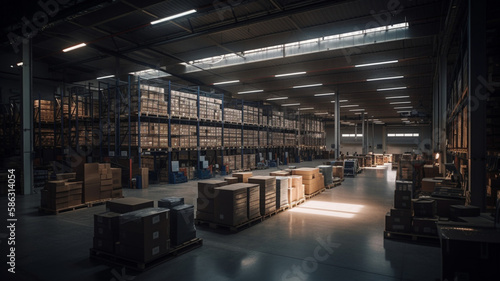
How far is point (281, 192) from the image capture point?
7430mm

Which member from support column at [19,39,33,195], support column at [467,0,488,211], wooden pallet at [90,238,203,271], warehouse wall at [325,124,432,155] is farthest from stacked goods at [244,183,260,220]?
warehouse wall at [325,124,432,155]

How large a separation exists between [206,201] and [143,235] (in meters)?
2.28

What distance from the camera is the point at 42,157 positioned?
51.2ft

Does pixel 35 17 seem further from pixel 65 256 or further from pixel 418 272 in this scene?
pixel 418 272

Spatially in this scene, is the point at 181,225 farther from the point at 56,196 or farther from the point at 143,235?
the point at 56,196

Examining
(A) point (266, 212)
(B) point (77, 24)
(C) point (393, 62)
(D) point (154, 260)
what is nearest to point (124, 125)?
(B) point (77, 24)

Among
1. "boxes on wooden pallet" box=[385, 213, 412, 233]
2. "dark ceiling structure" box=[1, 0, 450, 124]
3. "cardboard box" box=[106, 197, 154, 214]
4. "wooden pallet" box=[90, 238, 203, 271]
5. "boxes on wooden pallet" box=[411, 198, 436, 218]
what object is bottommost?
"wooden pallet" box=[90, 238, 203, 271]

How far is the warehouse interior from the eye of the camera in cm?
411

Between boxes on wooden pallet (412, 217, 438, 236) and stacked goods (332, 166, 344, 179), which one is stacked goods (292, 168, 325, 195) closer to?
stacked goods (332, 166, 344, 179)

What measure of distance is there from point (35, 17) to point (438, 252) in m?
12.0

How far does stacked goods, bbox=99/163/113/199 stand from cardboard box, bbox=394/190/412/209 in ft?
25.7

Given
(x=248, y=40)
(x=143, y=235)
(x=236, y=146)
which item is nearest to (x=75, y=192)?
(x=143, y=235)

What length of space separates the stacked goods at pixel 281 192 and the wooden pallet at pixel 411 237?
267cm

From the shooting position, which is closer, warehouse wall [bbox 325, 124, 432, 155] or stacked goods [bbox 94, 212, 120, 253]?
stacked goods [bbox 94, 212, 120, 253]
